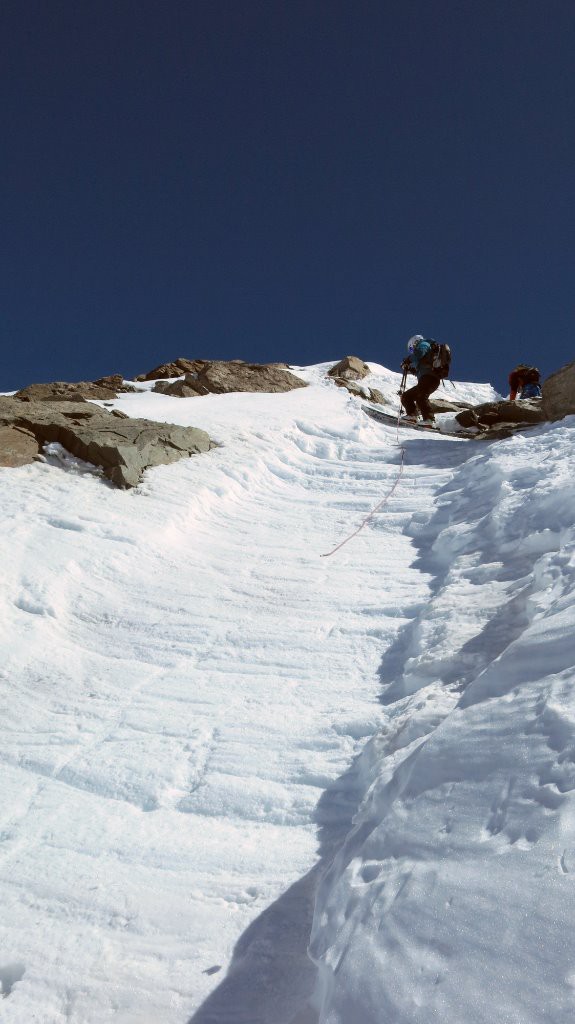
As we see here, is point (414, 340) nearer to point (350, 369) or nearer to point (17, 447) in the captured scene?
point (17, 447)

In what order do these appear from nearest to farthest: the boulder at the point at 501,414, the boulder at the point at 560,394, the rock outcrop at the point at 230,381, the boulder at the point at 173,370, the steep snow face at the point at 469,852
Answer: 1. the steep snow face at the point at 469,852
2. the boulder at the point at 560,394
3. the boulder at the point at 501,414
4. the rock outcrop at the point at 230,381
5. the boulder at the point at 173,370

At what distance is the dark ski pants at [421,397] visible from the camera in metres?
13.1

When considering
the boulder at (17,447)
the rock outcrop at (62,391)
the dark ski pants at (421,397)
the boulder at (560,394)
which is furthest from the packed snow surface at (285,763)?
the rock outcrop at (62,391)

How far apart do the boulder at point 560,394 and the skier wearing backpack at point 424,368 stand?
7.57ft

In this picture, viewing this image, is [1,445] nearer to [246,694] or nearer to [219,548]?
[219,548]

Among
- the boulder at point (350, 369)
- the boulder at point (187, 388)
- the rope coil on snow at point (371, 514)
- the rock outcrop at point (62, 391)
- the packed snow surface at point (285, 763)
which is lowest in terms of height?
the packed snow surface at point (285, 763)

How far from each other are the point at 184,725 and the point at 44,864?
1057 mm

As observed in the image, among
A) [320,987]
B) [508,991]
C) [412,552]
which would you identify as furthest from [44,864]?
[412,552]

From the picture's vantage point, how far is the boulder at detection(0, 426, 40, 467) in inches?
279

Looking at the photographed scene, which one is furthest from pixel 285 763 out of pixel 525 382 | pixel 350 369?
pixel 350 369

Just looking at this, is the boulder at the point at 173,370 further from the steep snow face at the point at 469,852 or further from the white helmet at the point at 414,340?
the steep snow face at the point at 469,852

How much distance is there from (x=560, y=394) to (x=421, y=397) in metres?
3.38

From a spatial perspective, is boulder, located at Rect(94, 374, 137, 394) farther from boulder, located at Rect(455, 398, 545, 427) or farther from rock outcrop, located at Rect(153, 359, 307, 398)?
boulder, located at Rect(455, 398, 545, 427)

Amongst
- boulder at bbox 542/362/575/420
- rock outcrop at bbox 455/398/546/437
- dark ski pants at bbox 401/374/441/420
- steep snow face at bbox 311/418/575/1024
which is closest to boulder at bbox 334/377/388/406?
dark ski pants at bbox 401/374/441/420
